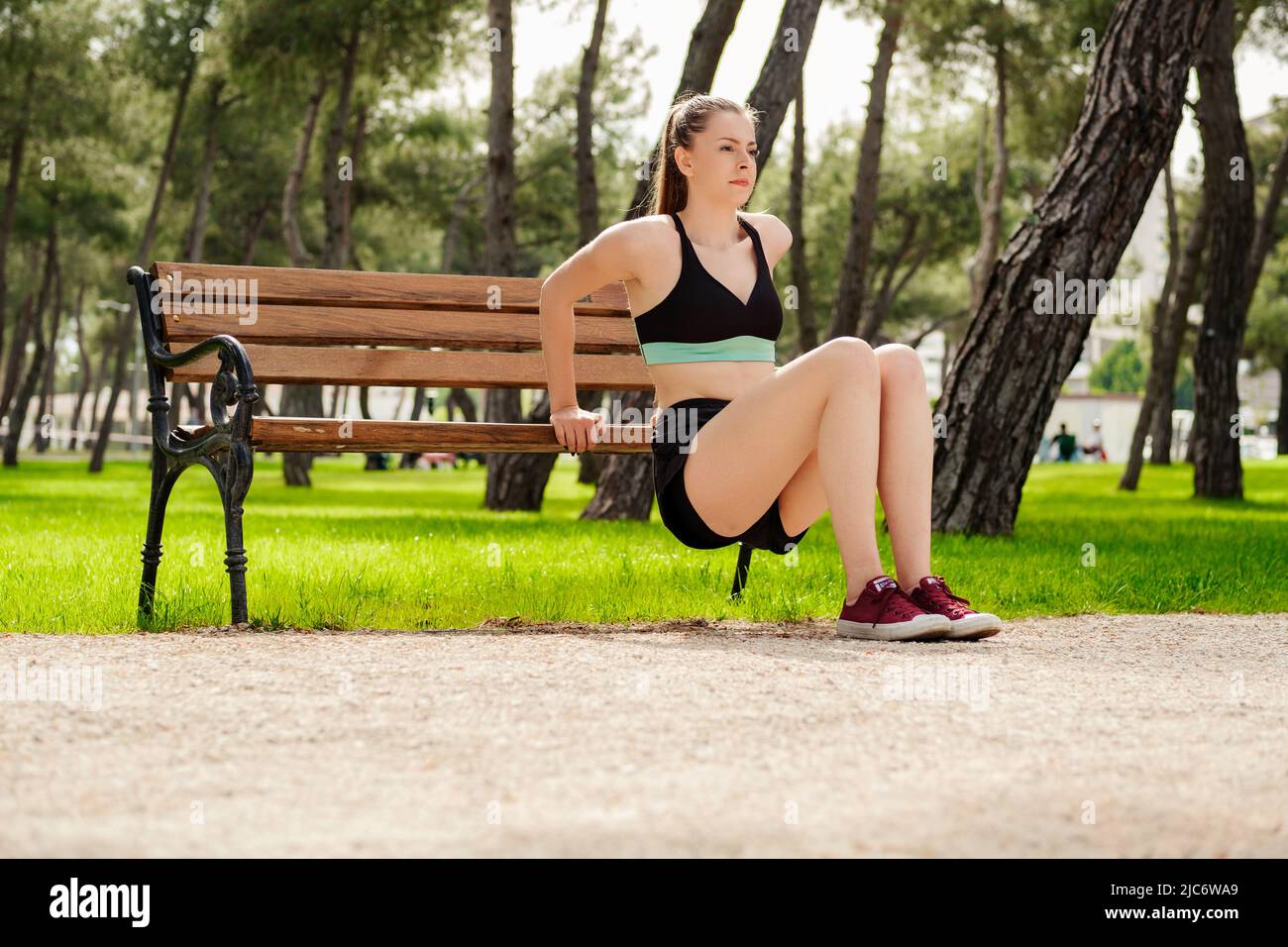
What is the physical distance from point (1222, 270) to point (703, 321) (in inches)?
544

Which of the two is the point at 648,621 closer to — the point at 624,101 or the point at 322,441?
the point at 322,441

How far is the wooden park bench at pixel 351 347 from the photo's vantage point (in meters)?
4.77

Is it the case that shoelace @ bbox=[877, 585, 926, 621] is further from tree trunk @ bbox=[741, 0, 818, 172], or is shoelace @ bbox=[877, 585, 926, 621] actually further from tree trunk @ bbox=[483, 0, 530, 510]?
tree trunk @ bbox=[483, 0, 530, 510]

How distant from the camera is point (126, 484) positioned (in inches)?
783

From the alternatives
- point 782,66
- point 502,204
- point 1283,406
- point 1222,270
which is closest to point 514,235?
point 502,204

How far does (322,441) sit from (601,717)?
1.73 meters

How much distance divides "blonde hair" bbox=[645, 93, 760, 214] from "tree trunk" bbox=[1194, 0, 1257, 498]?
12.9 metres

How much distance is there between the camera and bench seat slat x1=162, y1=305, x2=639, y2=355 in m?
5.48

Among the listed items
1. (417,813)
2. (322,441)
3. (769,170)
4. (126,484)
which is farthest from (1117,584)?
(769,170)

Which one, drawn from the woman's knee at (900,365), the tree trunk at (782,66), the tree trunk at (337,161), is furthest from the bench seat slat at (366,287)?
the tree trunk at (337,161)

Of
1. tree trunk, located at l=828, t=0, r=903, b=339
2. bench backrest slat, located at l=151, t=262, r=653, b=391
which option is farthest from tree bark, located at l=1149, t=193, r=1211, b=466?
bench backrest slat, located at l=151, t=262, r=653, b=391

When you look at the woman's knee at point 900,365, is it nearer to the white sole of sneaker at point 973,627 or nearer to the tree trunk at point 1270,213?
the white sole of sneaker at point 973,627

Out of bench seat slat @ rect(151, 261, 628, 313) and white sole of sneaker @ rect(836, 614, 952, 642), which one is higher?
bench seat slat @ rect(151, 261, 628, 313)

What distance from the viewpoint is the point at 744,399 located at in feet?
14.3
